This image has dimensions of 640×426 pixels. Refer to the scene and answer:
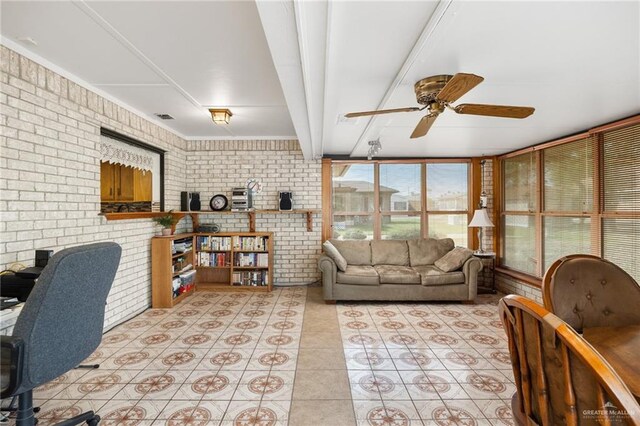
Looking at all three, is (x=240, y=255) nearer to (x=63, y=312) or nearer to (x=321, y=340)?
(x=321, y=340)

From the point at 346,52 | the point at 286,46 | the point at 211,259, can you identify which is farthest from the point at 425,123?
the point at 211,259

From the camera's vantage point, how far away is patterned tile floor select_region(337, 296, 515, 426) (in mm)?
1975

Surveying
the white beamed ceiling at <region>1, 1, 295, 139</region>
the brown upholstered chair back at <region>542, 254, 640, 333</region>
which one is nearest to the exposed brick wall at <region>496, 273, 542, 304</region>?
the brown upholstered chair back at <region>542, 254, 640, 333</region>

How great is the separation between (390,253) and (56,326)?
13.8ft

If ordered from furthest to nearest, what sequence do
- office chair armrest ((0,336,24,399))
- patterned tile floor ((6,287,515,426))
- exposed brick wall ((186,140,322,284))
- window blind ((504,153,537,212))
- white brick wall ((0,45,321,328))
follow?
1. exposed brick wall ((186,140,322,284))
2. window blind ((504,153,537,212))
3. white brick wall ((0,45,321,328))
4. patterned tile floor ((6,287,515,426))
5. office chair armrest ((0,336,24,399))

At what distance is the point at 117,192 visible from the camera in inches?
140

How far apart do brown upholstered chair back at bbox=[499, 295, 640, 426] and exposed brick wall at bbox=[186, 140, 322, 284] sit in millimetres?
4273

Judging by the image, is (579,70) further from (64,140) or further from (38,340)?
(64,140)

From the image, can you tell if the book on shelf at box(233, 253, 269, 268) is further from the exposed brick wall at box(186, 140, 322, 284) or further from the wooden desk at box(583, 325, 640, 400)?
the wooden desk at box(583, 325, 640, 400)

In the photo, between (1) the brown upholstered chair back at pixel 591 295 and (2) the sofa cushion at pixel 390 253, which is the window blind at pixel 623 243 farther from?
(2) the sofa cushion at pixel 390 253

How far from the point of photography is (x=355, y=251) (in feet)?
16.2

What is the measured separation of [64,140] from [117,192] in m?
0.93

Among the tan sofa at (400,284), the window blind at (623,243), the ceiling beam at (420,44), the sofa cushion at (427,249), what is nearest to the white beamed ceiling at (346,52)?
the ceiling beam at (420,44)

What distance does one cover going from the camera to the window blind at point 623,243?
3066 mm
